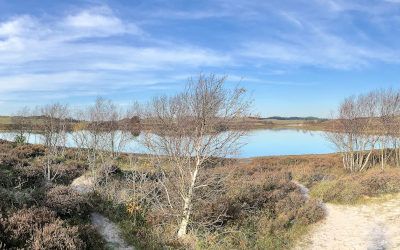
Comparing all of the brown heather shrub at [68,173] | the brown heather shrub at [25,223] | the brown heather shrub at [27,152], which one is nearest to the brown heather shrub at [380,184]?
the brown heather shrub at [68,173]

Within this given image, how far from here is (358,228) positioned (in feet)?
42.9

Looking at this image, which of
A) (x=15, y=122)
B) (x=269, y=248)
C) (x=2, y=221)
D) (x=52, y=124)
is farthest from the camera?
(x=15, y=122)

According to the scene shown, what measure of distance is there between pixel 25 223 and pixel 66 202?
2.43m

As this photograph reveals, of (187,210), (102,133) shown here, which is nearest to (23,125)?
(102,133)

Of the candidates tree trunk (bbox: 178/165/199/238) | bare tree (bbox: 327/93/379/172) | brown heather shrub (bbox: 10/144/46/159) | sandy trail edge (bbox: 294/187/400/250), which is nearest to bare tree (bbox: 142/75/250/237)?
tree trunk (bbox: 178/165/199/238)

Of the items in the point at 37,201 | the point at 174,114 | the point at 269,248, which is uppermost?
the point at 174,114

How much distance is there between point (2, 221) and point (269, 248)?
6.98m

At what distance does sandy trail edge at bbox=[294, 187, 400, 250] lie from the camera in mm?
11391

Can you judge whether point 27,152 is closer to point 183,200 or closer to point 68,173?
point 68,173

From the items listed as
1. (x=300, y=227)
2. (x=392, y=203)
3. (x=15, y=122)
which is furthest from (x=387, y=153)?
(x=15, y=122)

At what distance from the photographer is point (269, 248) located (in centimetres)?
1090

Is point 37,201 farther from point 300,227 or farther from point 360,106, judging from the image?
point 360,106

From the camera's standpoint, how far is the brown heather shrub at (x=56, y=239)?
7.17 m

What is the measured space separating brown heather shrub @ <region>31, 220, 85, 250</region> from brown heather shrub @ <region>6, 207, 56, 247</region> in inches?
7.1
